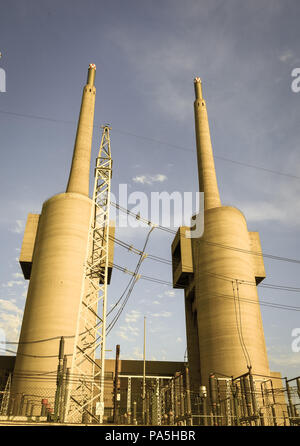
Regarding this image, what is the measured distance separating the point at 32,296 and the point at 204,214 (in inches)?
891

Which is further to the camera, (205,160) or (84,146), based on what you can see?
(205,160)

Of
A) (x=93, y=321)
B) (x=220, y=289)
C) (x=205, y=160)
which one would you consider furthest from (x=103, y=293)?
(x=205, y=160)

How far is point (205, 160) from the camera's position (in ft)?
168

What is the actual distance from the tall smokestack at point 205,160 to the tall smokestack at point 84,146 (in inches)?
609

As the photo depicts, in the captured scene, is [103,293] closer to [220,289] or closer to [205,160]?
[220,289]

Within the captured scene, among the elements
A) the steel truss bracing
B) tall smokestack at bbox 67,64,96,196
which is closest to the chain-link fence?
the steel truss bracing

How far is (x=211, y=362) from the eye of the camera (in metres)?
38.2

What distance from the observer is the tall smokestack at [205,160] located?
1914 inches

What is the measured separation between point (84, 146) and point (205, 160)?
16777 millimetres

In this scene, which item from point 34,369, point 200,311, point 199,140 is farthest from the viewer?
point 199,140
